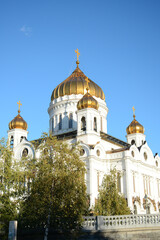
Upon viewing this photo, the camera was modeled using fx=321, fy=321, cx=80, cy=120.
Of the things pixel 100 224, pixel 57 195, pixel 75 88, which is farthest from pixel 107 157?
pixel 57 195

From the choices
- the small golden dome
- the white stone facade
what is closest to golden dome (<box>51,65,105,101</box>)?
the white stone facade

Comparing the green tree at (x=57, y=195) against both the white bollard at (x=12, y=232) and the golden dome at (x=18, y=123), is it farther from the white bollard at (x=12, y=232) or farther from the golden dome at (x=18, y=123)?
the golden dome at (x=18, y=123)

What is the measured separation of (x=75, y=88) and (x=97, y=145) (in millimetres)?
11322

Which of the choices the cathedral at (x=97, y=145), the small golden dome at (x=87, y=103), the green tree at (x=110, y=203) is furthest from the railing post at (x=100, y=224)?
the small golden dome at (x=87, y=103)

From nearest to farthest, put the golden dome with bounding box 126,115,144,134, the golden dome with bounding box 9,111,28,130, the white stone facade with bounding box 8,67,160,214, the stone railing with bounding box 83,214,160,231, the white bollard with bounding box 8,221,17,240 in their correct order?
the white bollard with bounding box 8,221,17,240
the stone railing with bounding box 83,214,160,231
the white stone facade with bounding box 8,67,160,214
the golden dome with bounding box 9,111,28,130
the golden dome with bounding box 126,115,144,134

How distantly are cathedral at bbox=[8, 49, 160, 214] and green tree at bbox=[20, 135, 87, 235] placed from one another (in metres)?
10.8

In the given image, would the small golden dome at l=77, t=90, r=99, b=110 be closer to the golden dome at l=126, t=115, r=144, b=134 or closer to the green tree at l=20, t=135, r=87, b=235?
the golden dome at l=126, t=115, r=144, b=134

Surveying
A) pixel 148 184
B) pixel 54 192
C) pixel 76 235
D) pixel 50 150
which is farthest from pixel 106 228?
pixel 148 184

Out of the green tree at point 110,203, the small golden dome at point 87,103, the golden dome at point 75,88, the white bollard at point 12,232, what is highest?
the golden dome at point 75,88

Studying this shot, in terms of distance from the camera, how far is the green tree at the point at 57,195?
693 inches

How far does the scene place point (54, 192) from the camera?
59.8 feet

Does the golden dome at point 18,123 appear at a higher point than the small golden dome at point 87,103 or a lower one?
lower

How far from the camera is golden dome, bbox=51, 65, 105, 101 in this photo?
41.9m

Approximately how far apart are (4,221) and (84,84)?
26137 millimetres
